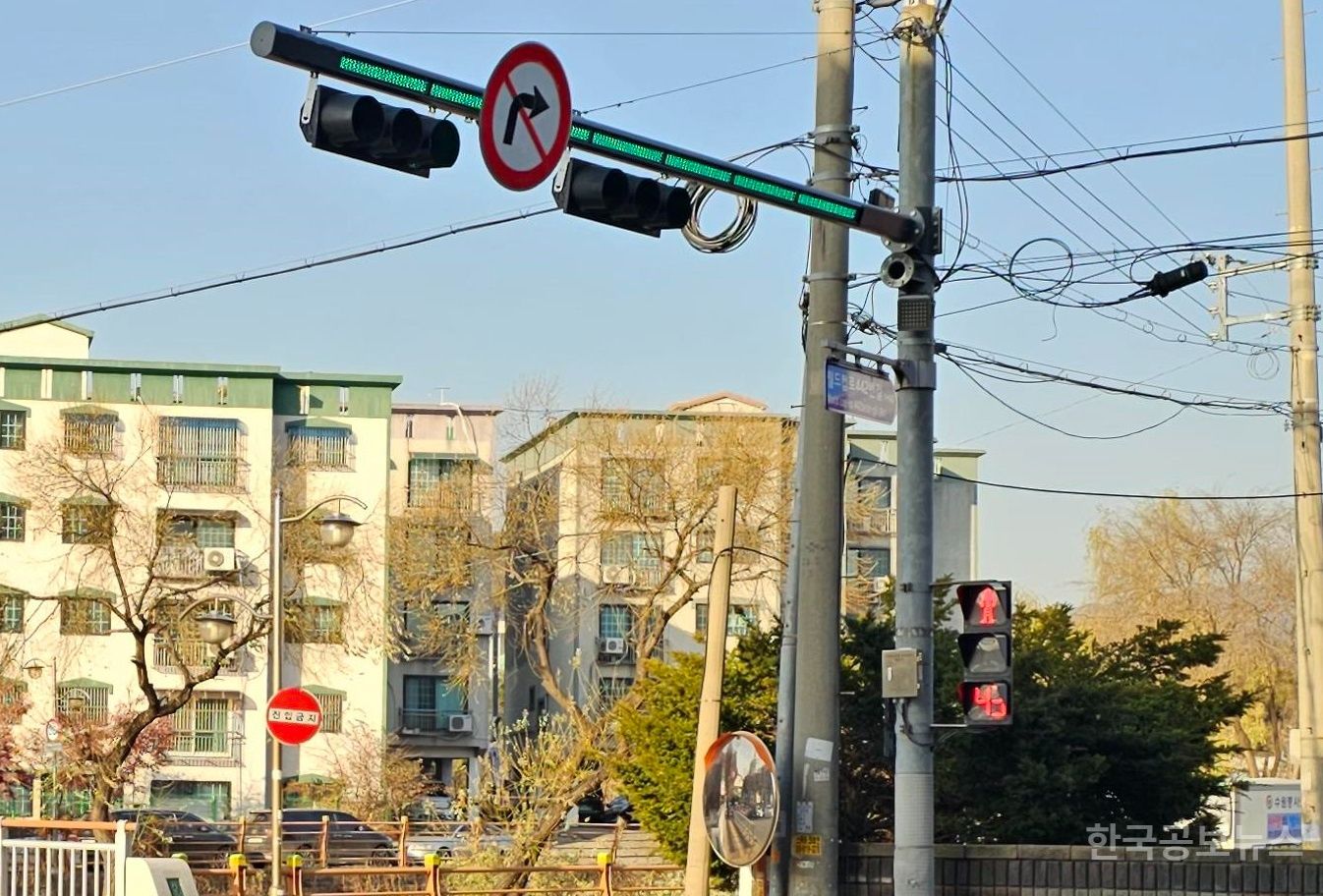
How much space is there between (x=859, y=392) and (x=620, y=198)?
130 inches

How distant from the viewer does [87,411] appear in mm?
58125

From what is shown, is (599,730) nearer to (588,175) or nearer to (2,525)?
(588,175)

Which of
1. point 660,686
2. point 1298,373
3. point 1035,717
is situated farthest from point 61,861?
point 1298,373

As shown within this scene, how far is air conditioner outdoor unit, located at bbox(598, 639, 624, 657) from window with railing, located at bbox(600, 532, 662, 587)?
11816 mm

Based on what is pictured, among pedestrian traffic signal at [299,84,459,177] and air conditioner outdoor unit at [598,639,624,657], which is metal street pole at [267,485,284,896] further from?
air conditioner outdoor unit at [598,639,624,657]

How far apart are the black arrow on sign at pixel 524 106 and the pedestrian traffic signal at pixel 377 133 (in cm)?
37

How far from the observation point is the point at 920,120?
44.5ft

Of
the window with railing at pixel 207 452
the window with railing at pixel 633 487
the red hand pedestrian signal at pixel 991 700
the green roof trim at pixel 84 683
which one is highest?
the window with railing at pixel 207 452

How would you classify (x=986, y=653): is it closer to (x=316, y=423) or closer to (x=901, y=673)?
(x=901, y=673)

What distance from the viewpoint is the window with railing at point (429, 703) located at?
65.3 meters

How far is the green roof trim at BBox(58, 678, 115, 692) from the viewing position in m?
58.7

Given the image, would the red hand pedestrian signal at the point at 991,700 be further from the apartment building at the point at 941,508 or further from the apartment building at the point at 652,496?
the apartment building at the point at 941,508

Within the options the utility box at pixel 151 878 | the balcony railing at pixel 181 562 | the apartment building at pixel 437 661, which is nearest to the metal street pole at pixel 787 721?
the utility box at pixel 151 878

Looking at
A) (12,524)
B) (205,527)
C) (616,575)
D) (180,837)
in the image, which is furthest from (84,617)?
(180,837)
